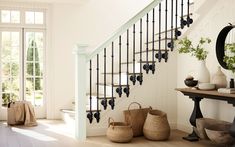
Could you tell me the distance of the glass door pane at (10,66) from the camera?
648cm

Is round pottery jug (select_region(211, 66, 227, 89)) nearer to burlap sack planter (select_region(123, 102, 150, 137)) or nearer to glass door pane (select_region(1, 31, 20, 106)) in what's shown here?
burlap sack planter (select_region(123, 102, 150, 137))

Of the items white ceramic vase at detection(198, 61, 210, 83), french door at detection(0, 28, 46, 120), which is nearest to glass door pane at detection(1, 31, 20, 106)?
french door at detection(0, 28, 46, 120)

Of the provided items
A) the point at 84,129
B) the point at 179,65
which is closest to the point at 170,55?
the point at 179,65

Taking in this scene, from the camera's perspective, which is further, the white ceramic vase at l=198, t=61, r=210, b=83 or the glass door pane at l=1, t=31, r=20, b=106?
the glass door pane at l=1, t=31, r=20, b=106

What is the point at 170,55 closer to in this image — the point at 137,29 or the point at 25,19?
the point at 137,29

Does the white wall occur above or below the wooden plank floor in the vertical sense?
above

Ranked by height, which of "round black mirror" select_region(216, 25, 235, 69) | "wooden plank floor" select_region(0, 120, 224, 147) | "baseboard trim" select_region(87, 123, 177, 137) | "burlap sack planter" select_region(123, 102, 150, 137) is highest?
"round black mirror" select_region(216, 25, 235, 69)

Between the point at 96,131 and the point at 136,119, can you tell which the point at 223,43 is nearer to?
the point at 136,119

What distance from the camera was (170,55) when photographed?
5.51m

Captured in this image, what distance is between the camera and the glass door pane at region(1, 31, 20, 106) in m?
6.48

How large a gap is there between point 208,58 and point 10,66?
3951mm

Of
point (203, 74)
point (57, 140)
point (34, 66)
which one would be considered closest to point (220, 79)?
point (203, 74)

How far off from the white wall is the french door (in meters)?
2.93

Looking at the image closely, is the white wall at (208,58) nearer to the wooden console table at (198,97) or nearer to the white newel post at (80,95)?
the wooden console table at (198,97)
